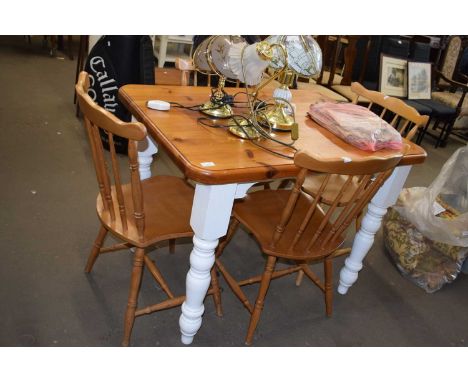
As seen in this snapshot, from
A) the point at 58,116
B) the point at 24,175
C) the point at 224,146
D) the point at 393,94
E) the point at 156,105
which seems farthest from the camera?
the point at 393,94

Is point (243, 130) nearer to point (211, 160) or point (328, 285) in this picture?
point (211, 160)

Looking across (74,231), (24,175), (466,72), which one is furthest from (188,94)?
(466,72)

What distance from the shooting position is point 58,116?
10.4 ft

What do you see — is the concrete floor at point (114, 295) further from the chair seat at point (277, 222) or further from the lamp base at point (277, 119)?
the lamp base at point (277, 119)

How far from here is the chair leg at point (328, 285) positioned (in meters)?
1.64

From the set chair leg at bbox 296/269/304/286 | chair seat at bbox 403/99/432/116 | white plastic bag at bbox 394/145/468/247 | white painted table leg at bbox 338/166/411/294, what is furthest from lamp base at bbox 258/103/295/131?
chair seat at bbox 403/99/432/116

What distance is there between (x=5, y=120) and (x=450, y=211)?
9.84 feet

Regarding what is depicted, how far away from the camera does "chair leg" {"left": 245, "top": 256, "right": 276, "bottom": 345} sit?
1.44 meters

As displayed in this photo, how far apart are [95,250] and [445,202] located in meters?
1.83

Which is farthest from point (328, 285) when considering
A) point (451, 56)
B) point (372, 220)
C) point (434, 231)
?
point (451, 56)

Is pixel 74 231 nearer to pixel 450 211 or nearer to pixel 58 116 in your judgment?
pixel 58 116

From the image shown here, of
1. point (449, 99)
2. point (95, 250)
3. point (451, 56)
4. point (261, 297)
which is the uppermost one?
point (451, 56)

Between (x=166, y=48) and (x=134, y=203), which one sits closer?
(x=134, y=203)

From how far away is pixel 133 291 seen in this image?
1.41 m
